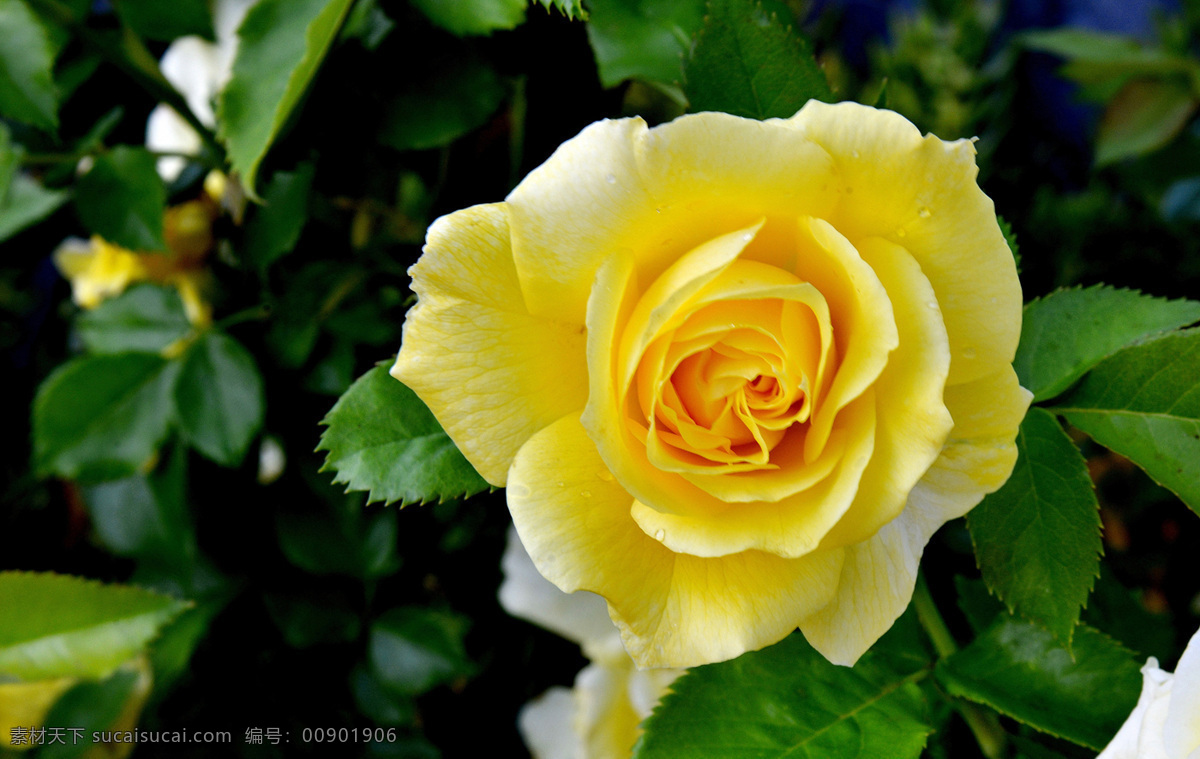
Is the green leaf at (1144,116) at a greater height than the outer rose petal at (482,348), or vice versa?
the outer rose petal at (482,348)

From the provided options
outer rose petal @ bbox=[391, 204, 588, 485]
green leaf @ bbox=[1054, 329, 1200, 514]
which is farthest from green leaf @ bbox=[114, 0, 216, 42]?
green leaf @ bbox=[1054, 329, 1200, 514]

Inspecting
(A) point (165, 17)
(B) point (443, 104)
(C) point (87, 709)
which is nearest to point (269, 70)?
(B) point (443, 104)

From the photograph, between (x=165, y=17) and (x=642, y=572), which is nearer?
(x=642, y=572)

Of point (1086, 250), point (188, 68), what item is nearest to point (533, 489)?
point (188, 68)

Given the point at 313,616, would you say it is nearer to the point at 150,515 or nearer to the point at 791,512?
the point at 150,515

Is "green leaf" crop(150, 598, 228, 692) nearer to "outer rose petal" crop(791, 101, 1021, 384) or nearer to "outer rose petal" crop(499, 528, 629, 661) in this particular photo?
"outer rose petal" crop(499, 528, 629, 661)

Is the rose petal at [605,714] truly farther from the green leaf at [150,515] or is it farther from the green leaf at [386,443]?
the green leaf at [150,515]

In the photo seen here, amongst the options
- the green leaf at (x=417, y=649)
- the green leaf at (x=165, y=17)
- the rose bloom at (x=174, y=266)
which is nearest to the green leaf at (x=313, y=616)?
the green leaf at (x=417, y=649)
